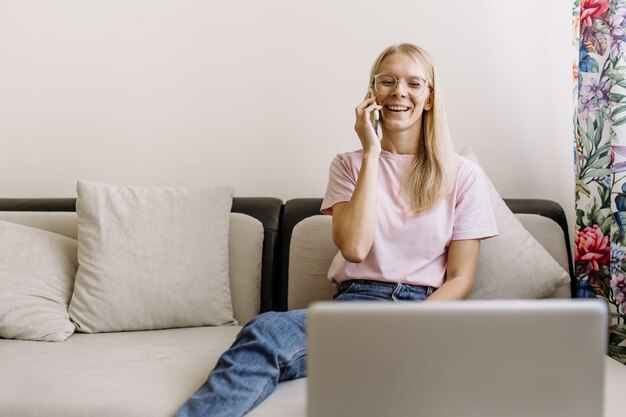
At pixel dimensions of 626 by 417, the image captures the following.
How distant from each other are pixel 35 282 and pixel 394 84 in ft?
3.69

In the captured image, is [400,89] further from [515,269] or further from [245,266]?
[245,266]

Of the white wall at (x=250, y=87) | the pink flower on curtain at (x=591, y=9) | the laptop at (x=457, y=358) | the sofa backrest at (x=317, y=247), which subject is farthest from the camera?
the white wall at (x=250, y=87)

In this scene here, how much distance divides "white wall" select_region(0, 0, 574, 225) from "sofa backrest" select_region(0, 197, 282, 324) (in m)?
0.27

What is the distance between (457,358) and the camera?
710 millimetres

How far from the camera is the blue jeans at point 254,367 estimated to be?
1294 millimetres

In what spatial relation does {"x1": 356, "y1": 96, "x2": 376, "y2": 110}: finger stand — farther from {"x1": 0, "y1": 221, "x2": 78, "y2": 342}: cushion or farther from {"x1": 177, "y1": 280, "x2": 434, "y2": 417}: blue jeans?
{"x1": 0, "y1": 221, "x2": 78, "y2": 342}: cushion

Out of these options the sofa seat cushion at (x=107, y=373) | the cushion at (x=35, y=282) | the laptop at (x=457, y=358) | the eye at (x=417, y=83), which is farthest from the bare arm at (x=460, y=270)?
the cushion at (x=35, y=282)

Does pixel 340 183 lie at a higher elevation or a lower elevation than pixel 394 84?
lower

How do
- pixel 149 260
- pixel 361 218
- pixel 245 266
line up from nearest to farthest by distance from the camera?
pixel 361 218, pixel 149 260, pixel 245 266

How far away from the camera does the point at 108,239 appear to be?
1.91 m

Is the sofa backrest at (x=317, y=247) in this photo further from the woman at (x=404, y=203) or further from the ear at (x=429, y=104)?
the ear at (x=429, y=104)

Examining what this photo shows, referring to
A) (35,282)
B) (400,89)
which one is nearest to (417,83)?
(400,89)

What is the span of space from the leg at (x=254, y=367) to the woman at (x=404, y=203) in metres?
0.02

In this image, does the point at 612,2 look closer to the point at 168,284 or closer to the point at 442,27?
the point at 442,27
